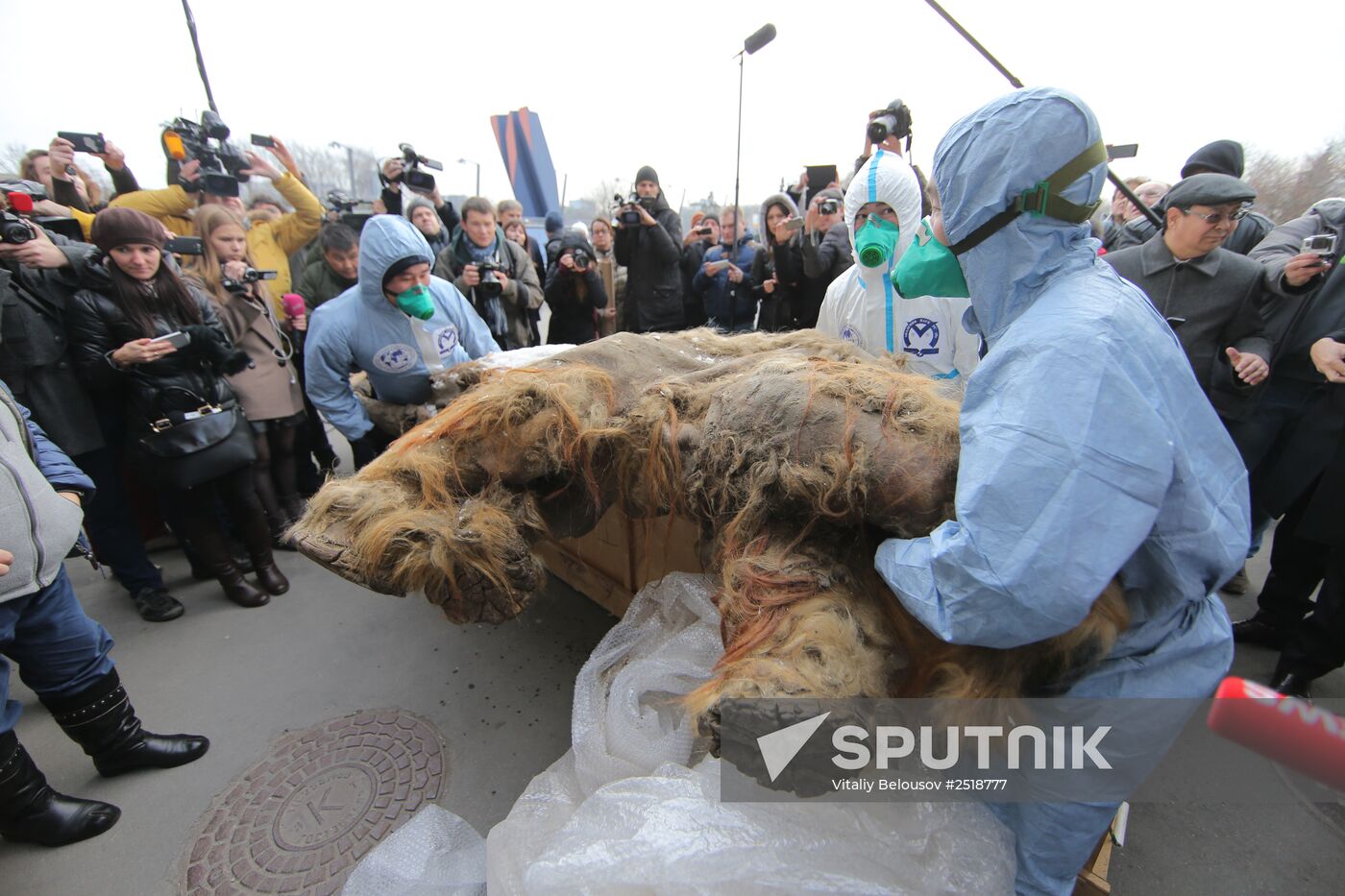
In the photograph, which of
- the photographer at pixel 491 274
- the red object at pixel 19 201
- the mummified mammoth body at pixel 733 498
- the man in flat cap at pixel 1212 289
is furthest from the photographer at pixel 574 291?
the man in flat cap at pixel 1212 289

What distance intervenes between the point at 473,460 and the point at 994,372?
1.33 metres

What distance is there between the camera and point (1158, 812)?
205cm

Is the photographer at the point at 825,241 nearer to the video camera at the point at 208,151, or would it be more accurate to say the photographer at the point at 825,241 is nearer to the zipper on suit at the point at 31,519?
the zipper on suit at the point at 31,519

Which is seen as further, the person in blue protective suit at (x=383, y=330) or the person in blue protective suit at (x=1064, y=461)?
the person in blue protective suit at (x=383, y=330)

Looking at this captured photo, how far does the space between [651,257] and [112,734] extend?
4845 mm

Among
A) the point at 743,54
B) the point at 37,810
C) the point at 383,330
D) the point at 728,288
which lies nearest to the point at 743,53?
the point at 743,54

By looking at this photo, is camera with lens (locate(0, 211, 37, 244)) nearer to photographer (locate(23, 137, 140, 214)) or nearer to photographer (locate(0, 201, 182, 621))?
photographer (locate(0, 201, 182, 621))

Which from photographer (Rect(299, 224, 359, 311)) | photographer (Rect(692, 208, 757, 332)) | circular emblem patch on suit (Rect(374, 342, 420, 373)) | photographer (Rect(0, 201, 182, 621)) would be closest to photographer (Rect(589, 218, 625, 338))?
photographer (Rect(692, 208, 757, 332))

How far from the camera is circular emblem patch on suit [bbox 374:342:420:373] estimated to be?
10.4 feet

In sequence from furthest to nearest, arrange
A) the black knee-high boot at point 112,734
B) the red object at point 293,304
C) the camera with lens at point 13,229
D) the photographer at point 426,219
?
the photographer at point 426,219
the red object at point 293,304
the camera with lens at point 13,229
the black knee-high boot at point 112,734

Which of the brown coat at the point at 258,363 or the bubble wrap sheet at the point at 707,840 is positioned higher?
the brown coat at the point at 258,363

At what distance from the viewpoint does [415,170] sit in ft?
17.4

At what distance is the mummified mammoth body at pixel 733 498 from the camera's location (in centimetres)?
116

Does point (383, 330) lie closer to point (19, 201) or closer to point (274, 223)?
point (19, 201)
